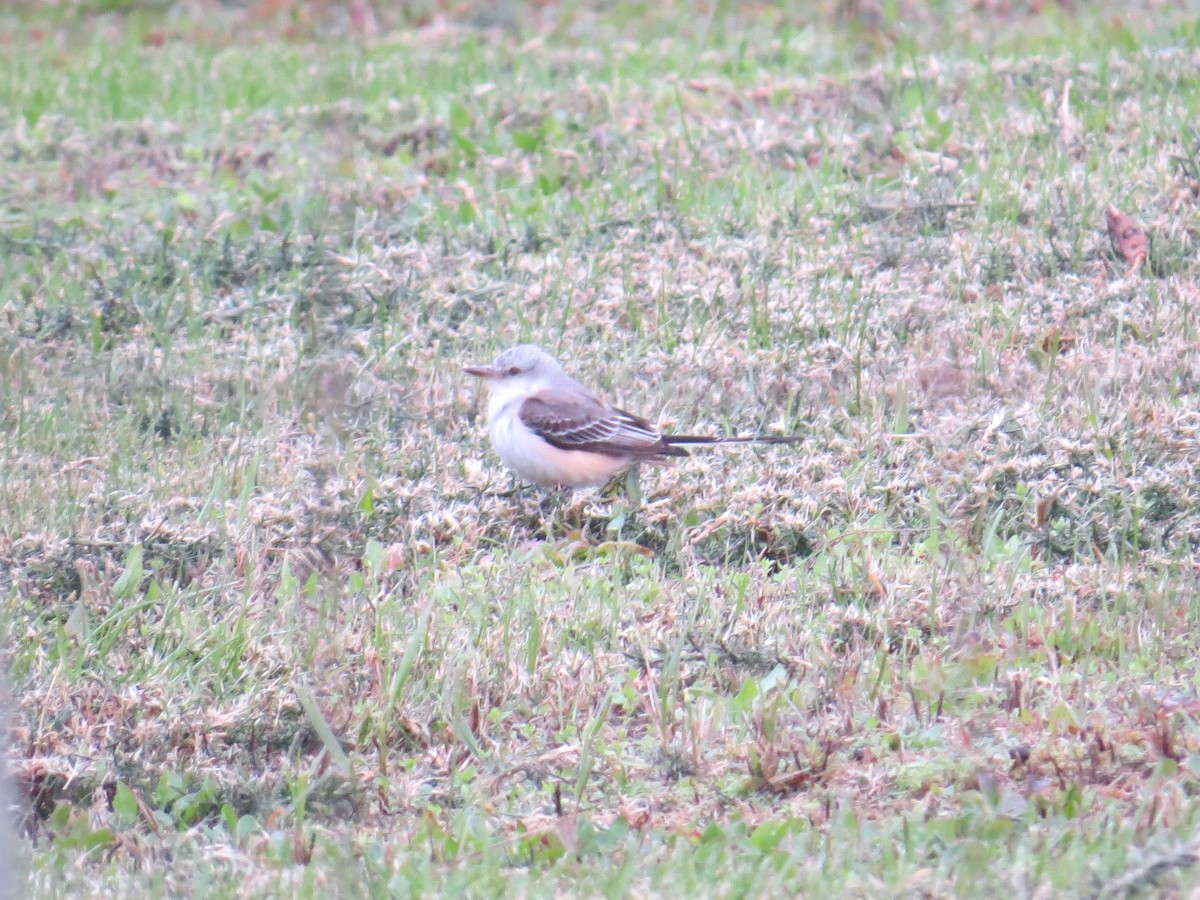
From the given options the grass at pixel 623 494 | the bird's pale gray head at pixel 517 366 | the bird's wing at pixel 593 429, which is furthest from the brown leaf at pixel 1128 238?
the bird's pale gray head at pixel 517 366

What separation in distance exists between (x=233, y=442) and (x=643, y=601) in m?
2.05

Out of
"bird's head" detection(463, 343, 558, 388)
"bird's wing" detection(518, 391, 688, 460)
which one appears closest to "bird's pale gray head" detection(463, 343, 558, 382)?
"bird's head" detection(463, 343, 558, 388)

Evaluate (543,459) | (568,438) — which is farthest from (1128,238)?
(543,459)

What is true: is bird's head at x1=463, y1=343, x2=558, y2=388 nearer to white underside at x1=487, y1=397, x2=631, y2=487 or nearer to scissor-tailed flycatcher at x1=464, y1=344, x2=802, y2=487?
scissor-tailed flycatcher at x1=464, y1=344, x2=802, y2=487

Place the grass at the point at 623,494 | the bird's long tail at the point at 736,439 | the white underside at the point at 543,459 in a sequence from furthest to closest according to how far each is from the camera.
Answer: the bird's long tail at the point at 736,439 → the white underside at the point at 543,459 → the grass at the point at 623,494

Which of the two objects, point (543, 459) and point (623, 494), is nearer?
point (543, 459)

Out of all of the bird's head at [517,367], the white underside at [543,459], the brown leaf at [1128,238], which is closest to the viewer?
the white underside at [543,459]

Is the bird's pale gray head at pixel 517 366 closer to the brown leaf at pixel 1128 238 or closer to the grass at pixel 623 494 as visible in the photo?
the grass at pixel 623 494

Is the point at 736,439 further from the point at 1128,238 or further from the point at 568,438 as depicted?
the point at 1128,238

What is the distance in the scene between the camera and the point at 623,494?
631 centimetres

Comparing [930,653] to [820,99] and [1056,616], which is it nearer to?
[1056,616]

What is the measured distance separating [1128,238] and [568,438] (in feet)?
9.84

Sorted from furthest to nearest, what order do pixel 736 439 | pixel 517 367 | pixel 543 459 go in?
pixel 517 367 → pixel 736 439 → pixel 543 459

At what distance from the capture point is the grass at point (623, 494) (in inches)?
164
